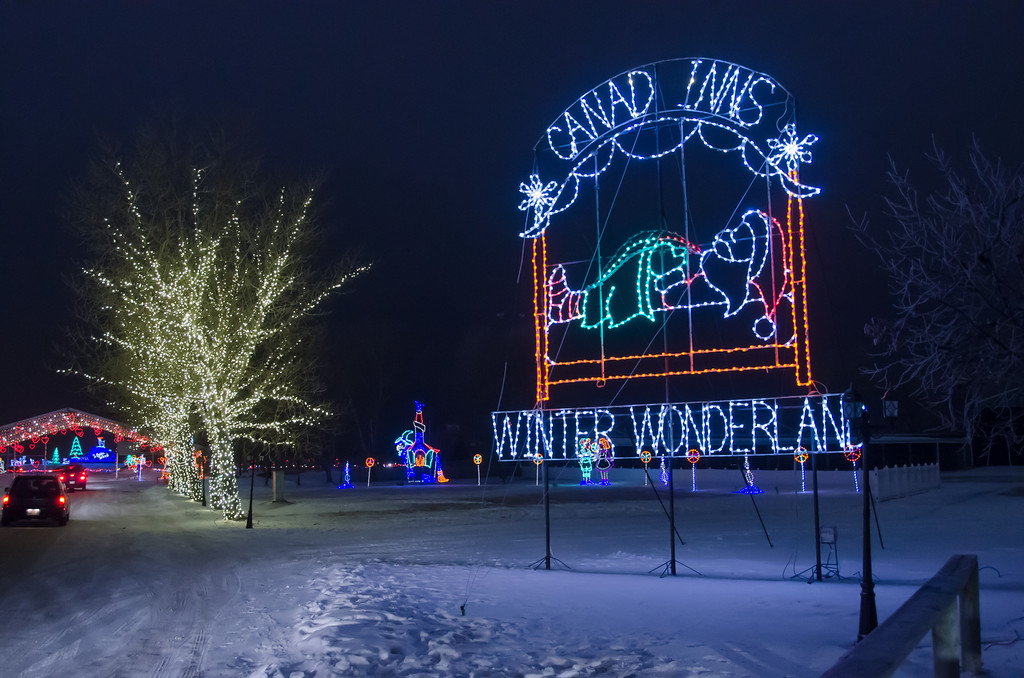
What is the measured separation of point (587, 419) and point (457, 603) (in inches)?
191

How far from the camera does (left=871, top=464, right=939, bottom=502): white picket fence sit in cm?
3158

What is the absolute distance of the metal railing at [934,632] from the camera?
3744mm

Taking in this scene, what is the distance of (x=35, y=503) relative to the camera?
960 inches

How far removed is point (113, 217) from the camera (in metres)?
27.2

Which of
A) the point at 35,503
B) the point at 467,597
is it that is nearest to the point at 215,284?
the point at 35,503

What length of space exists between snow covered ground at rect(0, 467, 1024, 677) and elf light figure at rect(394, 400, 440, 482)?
31.2m

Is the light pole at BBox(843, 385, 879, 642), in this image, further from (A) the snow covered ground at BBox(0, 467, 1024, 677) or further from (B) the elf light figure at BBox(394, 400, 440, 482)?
(B) the elf light figure at BBox(394, 400, 440, 482)

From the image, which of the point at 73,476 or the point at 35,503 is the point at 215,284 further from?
the point at 73,476

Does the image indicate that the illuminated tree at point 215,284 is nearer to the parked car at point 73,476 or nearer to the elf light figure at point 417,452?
the parked car at point 73,476

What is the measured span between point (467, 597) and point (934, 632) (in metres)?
7.36

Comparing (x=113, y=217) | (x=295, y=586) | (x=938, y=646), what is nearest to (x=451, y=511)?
(x=113, y=217)

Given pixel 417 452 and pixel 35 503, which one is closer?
pixel 35 503

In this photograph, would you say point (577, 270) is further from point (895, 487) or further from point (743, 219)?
point (895, 487)

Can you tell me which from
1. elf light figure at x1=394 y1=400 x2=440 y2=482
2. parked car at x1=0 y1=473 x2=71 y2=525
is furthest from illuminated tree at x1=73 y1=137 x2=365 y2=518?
elf light figure at x1=394 y1=400 x2=440 y2=482
